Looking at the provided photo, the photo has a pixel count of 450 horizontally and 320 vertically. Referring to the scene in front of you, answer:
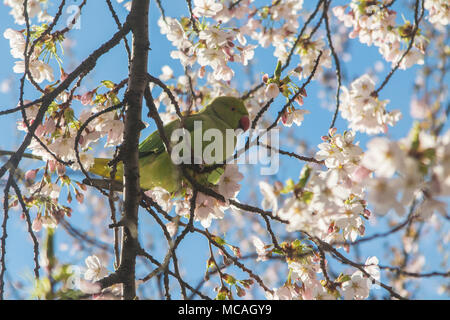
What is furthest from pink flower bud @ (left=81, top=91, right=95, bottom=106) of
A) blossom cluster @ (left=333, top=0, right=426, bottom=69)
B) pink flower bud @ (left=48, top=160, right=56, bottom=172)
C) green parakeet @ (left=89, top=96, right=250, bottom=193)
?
blossom cluster @ (left=333, top=0, right=426, bottom=69)

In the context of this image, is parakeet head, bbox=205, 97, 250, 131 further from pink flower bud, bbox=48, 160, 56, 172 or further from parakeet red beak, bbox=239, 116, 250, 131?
pink flower bud, bbox=48, 160, 56, 172

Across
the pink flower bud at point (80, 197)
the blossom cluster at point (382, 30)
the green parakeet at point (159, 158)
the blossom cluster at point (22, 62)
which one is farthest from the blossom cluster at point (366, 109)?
the blossom cluster at point (22, 62)

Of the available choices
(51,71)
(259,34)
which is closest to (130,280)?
(51,71)

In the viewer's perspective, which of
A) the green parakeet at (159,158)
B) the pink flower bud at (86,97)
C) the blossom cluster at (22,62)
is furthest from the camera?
the green parakeet at (159,158)

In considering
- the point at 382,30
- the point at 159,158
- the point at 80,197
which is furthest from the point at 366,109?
the point at 80,197

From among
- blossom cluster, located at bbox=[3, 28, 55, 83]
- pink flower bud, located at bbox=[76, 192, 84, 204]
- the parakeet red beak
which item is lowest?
pink flower bud, located at bbox=[76, 192, 84, 204]

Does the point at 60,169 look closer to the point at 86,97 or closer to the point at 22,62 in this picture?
the point at 86,97

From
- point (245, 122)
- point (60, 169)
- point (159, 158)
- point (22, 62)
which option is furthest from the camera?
point (245, 122)

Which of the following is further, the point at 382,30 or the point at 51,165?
the point at 382,30

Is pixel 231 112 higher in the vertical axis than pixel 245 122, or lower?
higher

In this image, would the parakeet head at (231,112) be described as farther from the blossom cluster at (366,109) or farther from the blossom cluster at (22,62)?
the blossom cluster at (22,62)

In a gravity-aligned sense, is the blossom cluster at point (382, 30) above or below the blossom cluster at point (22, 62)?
above

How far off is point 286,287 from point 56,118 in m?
1.46
